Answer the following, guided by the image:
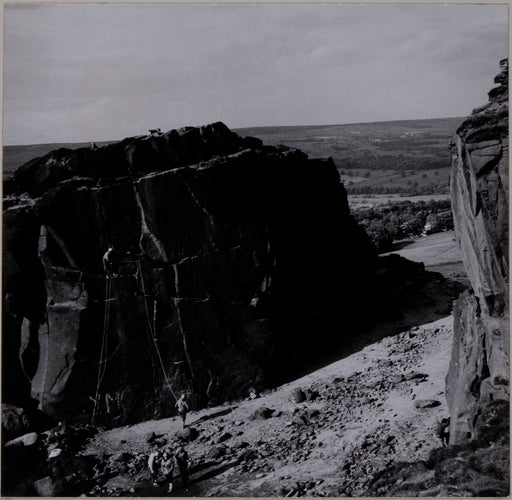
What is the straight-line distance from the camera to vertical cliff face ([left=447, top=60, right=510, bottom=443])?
1143 centimetres

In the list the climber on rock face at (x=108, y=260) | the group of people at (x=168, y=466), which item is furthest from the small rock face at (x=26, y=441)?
the climber on rock face at (x=108, y=260)

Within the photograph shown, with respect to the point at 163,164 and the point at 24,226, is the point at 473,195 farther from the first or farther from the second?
the point at 24,226

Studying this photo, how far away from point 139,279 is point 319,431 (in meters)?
6.79

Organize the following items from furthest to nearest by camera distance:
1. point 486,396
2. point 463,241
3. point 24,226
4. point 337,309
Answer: point 337,309, point 24,226, point 463,241, point 486,396

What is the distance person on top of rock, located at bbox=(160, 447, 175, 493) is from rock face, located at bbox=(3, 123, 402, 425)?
2.33m

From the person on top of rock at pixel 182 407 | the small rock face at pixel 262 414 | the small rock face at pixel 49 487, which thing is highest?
the person on top of rock at pixel 182 407

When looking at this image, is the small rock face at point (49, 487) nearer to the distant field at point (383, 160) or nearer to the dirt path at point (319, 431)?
the dirt path at point (319, 431)

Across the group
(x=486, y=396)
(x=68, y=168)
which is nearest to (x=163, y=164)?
(x=68, y=168)

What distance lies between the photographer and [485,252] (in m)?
12.0

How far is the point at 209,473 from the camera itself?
1332 cm

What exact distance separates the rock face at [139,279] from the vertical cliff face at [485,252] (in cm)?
656

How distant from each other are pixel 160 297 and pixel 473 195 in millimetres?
9310

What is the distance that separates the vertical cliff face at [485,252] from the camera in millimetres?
11432

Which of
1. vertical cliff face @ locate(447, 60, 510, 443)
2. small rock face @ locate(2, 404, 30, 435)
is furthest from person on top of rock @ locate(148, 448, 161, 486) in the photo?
vertical cliff face @ locate(447, 60, 510, 443)
